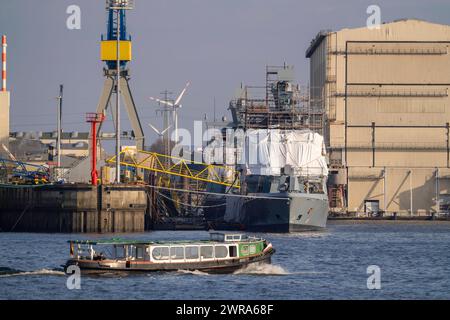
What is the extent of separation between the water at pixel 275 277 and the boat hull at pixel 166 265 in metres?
0.36

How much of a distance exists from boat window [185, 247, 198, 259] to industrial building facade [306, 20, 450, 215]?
91761 millimetres

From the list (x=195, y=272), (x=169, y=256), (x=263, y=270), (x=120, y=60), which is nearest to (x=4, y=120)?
(x=120, y=60)

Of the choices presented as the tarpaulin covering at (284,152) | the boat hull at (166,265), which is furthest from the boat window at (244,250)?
the tarpaulin covering at (284,152)

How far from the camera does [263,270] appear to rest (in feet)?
225

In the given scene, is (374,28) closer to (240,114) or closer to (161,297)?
(240,114)

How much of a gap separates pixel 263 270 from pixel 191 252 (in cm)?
493

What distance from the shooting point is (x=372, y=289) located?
2399 inches

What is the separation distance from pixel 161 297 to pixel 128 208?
47.9 meters

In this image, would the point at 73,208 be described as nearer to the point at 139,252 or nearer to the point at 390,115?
the point at 139,252

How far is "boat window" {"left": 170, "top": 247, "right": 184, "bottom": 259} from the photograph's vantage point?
2579 inches

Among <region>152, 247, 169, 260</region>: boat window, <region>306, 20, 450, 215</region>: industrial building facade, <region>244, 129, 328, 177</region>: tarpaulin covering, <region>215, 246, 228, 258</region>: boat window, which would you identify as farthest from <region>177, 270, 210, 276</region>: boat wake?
<region>306, 20, 450, 215</region>: industrial building facade

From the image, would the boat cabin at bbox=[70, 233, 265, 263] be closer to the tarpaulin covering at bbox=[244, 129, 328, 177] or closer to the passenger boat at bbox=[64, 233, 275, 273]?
the passenger boat at bbox=[64, 233, 275, 273]
